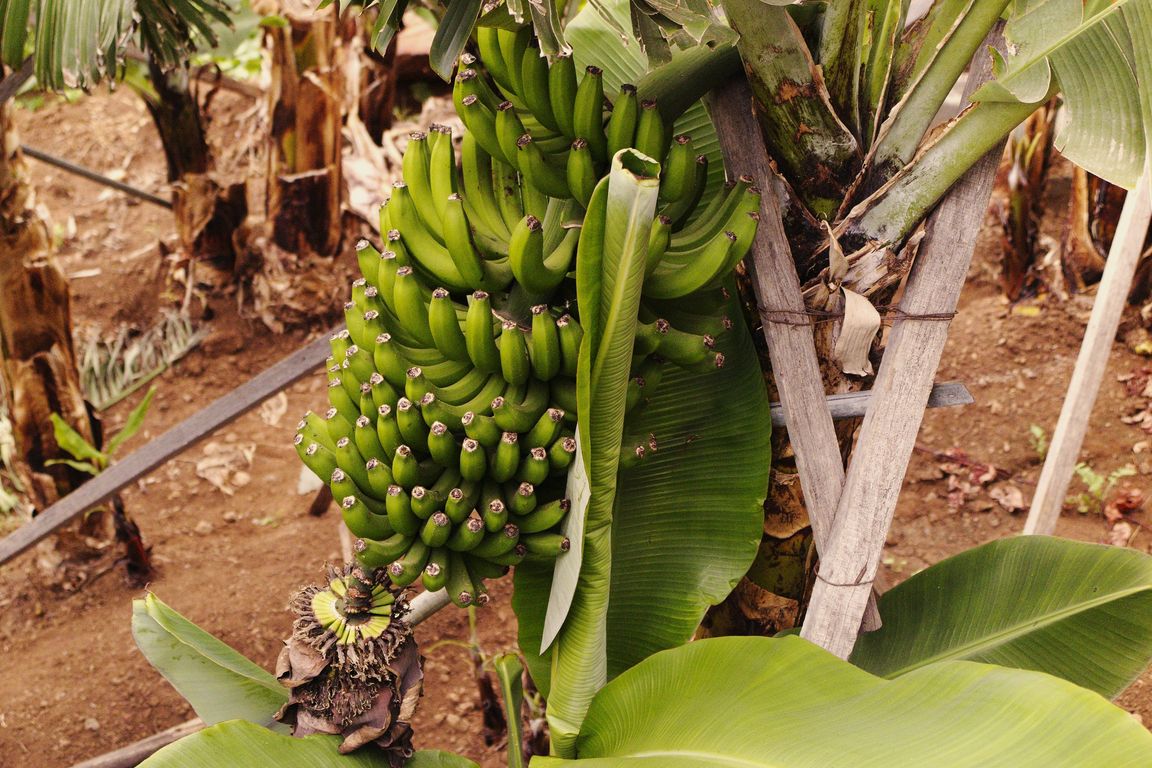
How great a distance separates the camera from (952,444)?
297 centimetres

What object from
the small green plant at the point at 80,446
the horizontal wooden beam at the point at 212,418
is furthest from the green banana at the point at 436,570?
the small green plant at the point at 80,446

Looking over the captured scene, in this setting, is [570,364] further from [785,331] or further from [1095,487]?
[1095,487]

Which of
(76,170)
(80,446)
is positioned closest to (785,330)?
(80,446)

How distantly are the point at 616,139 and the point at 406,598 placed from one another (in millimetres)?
587

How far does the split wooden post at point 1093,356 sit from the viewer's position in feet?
Result: 4.75

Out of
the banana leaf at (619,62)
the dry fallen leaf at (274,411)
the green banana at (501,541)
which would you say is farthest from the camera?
the dry fallen leaf at (274,411)

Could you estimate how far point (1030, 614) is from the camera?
1.14 metres

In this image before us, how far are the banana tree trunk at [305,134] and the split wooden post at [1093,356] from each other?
106 inches

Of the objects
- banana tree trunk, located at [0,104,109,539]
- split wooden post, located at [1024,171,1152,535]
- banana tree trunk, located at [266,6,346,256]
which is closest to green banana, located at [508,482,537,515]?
split wooden post, located at [1024,171,1152,535]

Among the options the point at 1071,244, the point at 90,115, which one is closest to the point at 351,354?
the point at 1071,244

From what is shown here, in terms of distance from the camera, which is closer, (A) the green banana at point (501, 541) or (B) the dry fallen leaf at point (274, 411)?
(A) the green banana at point (501, 541)

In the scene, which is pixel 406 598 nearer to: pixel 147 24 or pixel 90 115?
pixel 147 24

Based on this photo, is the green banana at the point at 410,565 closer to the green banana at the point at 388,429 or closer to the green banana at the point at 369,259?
the green banana at the point at 388,429

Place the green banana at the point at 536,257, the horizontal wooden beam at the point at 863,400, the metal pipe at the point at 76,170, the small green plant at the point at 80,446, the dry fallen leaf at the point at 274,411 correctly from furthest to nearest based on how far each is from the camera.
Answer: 1. the dry fallen leaf at the point at 274,411
2. the metal pipe at the point at 76,170
3. the small green plant at the point at 80,446
4. the horizontal wooden beam at the point at 863,400
5. the green banana at the point at 536,257
